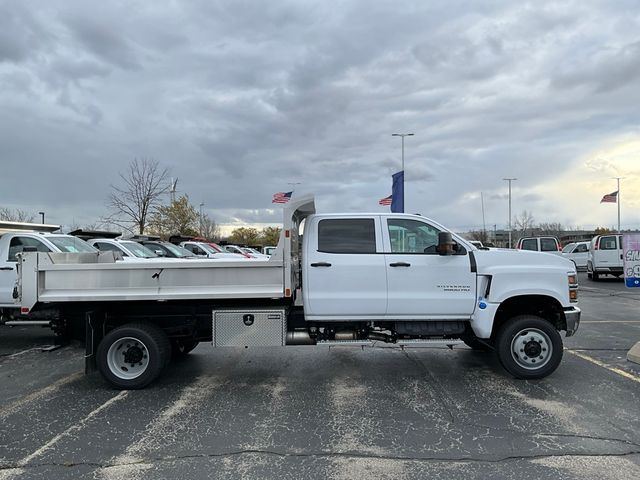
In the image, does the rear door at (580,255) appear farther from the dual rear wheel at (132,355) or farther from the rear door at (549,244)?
the dual rear wheel at (132,355)

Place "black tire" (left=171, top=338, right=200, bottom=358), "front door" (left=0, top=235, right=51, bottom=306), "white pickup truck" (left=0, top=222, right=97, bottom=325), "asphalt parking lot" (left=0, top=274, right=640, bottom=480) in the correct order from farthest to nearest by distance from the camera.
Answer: "front door" (left=0, top=235, right=51, bottom=306)
"white pickup truck" (left=0, top=222, right=97, bottom=325)
"black tire" (left=171, top=338, right=200, bottom=358)
"asphalt parking lot" (left=0, top=274, right=640, bottom=480)

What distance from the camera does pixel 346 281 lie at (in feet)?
20.0

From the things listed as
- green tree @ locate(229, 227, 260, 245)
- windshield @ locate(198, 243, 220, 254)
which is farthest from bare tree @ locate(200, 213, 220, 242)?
windshield @ locate(198, 243, 220, 254)

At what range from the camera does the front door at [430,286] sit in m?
6.07

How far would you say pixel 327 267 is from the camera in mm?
6117

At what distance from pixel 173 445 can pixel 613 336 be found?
8.31 meters

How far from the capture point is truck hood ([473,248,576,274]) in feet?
20.1

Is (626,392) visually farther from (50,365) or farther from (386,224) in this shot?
(50,365)

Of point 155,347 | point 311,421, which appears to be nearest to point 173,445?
point 311,421

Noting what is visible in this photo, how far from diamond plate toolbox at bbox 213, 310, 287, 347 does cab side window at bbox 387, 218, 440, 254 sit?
1.69 m

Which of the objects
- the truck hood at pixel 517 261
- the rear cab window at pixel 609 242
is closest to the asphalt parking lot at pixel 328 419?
the truck hood at pixel 517 261

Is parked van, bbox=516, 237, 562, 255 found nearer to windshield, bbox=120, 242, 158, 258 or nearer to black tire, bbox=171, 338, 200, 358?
windshield, bbox=120, 242, 158, 258

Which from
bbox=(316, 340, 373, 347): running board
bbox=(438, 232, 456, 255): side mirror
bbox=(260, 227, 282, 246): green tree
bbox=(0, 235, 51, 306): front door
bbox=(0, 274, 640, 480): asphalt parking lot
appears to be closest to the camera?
bbox=(0, 274, 640, 480): asphalt parking lot

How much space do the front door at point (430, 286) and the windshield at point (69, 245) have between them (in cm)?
676
